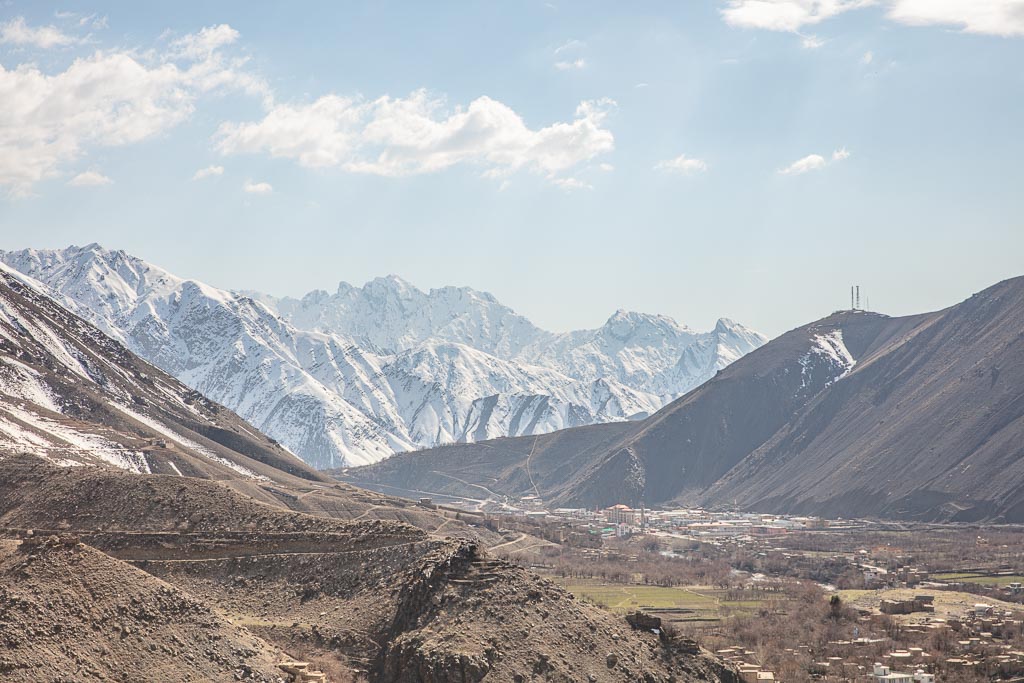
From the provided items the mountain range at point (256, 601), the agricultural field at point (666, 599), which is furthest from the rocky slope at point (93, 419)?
the agricultural field at point (666, 599)

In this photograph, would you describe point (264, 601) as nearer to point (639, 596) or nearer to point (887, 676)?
point (887, 676)

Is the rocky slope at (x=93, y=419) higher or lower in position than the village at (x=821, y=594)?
higher

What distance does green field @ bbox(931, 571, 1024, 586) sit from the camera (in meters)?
140

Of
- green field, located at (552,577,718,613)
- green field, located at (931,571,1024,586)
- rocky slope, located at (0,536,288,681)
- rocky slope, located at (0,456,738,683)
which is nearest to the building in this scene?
rocky slope, located at (0,456,738,683)

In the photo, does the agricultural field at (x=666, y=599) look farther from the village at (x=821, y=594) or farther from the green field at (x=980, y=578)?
the green field at (x=980, y=578)

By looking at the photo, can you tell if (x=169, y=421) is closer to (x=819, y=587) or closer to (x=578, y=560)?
(x=578, y=560)

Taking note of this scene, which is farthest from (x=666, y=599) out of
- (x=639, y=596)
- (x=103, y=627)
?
(x=103, y=627)

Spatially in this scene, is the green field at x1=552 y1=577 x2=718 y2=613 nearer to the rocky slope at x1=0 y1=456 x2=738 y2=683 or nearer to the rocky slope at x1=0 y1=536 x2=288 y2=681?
the rocky slope at x1=0 y1=456 x2=738 y2=683

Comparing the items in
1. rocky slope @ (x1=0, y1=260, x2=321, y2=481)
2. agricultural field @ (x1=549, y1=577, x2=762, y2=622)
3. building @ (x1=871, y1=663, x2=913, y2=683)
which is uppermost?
rocky slope @ (x1=0, y1=260, x2=321, y2=481)

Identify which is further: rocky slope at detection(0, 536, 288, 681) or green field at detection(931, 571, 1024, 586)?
green field at detection(931, 571, 1024, 586)

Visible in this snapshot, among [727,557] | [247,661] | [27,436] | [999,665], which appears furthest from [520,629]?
[727,557]

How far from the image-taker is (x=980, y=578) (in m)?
144

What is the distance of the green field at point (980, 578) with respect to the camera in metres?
140

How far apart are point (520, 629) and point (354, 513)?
246 ft
